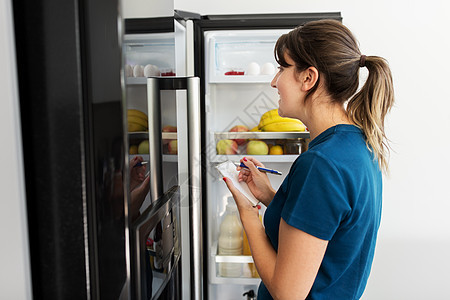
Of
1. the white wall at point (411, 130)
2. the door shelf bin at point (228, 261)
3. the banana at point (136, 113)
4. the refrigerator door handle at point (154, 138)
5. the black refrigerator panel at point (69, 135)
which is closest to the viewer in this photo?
the black refrigerator panel at point (69, 135)

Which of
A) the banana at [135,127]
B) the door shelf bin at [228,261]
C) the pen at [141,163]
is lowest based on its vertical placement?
the door shelf bin at [228,261]

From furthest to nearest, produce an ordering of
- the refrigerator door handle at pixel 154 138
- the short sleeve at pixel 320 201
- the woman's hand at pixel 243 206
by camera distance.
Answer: the woman's hand at pixel 243 206 → the short sleeve at pixel 320 201 → the refrigerator door handle at pixel 154 138

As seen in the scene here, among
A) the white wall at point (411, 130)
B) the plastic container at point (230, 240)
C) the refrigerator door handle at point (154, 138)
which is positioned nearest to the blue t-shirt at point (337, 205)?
the refrigerator door handle at point (154, 138)

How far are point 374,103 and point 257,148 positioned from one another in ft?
2.31

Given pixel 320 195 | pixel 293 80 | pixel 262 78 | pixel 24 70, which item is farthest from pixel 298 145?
pixel 24 70

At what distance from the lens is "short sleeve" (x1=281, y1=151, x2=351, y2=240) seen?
77cm

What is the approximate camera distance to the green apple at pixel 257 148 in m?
1.55

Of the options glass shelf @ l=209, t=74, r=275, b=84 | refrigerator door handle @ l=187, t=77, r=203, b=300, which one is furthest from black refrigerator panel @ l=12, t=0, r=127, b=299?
glass shelf @ l=209, t=74, r=275, b=84

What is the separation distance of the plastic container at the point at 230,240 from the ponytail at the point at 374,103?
2.76ft

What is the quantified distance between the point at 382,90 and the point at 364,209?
0.30 meters

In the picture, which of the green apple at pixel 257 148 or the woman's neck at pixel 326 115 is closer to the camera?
the woman's neck at pixel 326 115

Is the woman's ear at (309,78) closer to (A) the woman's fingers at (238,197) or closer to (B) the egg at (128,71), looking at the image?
(A) the woman's fingers at (238,197)

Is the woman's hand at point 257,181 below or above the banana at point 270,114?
below

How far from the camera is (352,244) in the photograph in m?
0.85
